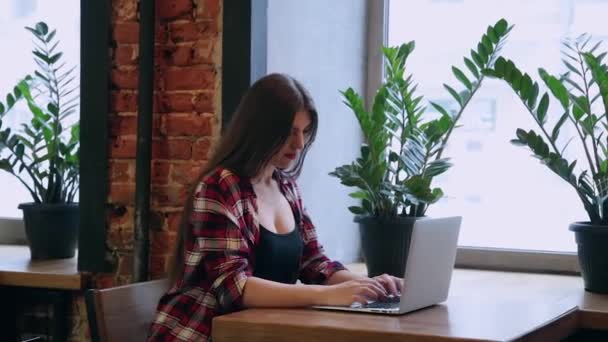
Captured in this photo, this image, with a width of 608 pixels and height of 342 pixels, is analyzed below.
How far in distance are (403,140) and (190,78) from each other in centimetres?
68

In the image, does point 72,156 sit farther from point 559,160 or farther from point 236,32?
point 559,160

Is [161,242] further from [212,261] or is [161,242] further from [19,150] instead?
[212,261]

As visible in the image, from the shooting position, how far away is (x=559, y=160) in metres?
2.71

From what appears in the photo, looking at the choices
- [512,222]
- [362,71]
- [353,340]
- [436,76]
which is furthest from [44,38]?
[353,340]

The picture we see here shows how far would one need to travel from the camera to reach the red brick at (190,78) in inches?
115

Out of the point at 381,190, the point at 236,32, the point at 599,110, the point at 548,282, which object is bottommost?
the point at 548,282

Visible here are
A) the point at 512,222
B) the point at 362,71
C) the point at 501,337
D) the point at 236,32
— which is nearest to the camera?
the point at 501,337

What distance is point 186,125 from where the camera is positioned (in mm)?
2967

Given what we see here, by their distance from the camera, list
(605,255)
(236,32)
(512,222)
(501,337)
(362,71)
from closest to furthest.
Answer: (501,337), (605,255), (236,32), (512,222), (362,71)

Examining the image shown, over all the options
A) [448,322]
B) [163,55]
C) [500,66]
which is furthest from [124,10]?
[448,322]

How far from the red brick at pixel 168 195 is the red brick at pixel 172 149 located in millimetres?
92

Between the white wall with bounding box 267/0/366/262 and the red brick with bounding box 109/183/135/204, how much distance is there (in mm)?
528

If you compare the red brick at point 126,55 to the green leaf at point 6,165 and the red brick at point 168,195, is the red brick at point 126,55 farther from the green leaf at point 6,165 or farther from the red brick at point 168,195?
the green leaf at point 6,165

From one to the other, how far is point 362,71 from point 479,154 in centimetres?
52
